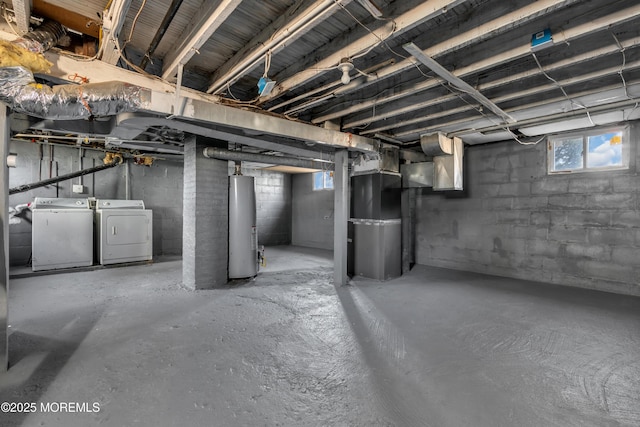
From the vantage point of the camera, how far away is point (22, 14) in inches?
66.2

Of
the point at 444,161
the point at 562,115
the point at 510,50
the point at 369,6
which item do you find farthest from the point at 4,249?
the point at 562,115

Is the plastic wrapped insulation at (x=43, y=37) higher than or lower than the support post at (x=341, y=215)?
higher

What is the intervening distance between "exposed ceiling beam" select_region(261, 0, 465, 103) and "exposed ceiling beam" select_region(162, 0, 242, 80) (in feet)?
2.52

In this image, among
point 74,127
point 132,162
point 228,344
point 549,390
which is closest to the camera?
point 549,390

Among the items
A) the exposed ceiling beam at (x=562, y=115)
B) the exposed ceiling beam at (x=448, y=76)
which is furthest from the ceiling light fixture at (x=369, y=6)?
the exposed ceiling beam at (x=562, y=115)

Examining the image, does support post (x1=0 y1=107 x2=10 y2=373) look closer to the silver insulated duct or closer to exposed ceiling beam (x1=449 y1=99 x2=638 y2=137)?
the silver insulated duct

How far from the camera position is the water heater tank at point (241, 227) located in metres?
4.02

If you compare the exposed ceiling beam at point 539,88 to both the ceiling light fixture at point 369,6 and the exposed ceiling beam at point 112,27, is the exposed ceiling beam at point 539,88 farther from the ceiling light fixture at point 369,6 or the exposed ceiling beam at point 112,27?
the exposed ceiling beam at point 112,27

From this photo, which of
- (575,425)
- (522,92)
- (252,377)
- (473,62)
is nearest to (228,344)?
(252,377)

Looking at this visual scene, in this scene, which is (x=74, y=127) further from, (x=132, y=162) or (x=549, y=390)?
(x=549, y=390)

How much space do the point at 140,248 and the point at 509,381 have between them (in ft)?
17.6

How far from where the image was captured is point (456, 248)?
500 cm

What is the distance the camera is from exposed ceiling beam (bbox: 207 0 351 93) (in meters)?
1.62

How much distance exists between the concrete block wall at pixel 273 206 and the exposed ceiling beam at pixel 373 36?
5016 millimetres
